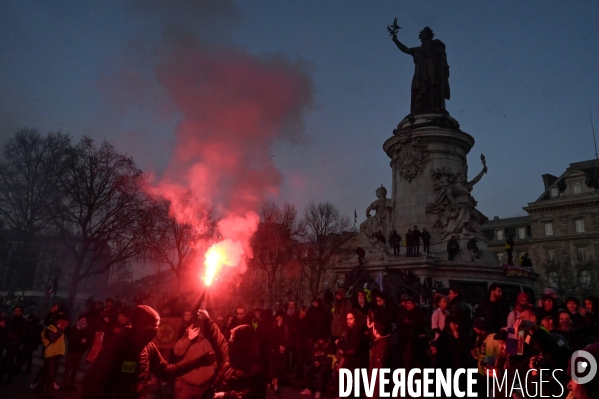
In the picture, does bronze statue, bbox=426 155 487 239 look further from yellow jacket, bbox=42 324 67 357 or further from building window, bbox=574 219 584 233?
building window, bbox=574 219 584 233

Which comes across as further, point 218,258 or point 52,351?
point 218,258

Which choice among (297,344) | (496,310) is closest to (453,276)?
(297,344)

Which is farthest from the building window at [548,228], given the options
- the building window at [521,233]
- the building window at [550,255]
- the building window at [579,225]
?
the building window at [521,233]

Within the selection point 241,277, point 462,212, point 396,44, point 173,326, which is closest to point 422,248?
point 462,212

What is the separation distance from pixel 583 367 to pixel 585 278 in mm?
50792

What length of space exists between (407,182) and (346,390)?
56.7 feet

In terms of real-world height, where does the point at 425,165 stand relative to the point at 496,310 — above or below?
above

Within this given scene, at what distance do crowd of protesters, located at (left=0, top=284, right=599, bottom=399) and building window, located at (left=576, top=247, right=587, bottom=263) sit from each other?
146 feet

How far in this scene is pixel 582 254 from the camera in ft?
156

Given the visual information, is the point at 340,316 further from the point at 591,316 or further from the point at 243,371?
the point at 243,371

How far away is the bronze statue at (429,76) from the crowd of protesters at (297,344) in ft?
54.4

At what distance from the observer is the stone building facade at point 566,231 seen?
44156mm

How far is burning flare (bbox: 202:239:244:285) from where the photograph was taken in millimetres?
9312

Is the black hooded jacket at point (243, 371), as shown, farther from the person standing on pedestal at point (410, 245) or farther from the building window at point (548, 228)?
the building window at point (548, 228)
